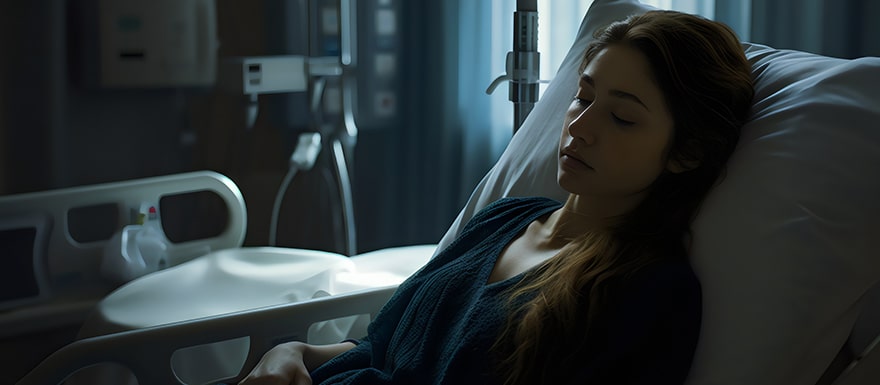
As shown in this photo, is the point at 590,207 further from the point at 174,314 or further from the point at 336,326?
the point at 174,314

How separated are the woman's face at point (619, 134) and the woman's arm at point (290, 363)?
0.41m

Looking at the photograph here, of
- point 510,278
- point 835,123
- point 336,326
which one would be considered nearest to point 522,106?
point 336,326

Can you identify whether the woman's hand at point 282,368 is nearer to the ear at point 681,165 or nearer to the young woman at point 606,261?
the young woman at point 606,261

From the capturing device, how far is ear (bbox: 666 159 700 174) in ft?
3.50

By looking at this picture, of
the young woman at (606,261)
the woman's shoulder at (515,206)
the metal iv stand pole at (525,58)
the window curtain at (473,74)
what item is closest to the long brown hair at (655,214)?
the young woman at (606,261)

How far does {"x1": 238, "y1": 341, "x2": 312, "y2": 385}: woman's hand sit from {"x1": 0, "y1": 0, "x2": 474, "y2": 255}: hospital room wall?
128cm

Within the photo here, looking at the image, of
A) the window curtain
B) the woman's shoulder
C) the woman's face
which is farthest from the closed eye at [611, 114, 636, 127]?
the window curtain

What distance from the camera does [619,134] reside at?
3.52 ft

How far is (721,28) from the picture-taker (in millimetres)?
1084

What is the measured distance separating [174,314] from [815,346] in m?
1.14

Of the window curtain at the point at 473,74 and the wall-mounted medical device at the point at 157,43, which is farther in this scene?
the window curtain at the point at 473,74

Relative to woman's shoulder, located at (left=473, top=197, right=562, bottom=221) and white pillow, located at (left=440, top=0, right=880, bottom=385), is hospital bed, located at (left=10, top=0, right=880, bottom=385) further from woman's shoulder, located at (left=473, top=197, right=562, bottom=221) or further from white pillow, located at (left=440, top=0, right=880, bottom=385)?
woman's shoulder, located at (left=473, top=197, right=562, bottom=221)

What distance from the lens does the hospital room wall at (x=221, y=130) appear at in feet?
7.18

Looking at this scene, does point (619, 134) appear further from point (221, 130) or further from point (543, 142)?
point (221, 130)
